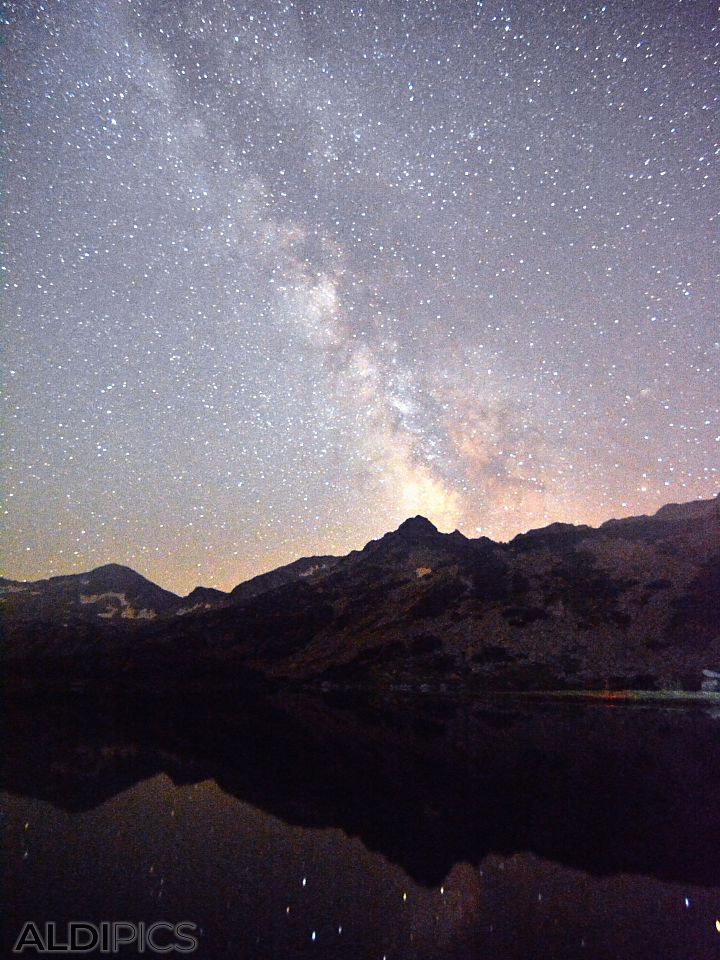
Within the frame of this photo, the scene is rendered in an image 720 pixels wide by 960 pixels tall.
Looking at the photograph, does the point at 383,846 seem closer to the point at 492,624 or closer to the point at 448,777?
the point at 448,777

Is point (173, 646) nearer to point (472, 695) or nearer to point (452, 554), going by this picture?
point (452, 554)

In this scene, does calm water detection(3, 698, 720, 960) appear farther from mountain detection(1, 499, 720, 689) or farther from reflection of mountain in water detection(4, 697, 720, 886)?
mountain detection(1, 499, 720, 689)

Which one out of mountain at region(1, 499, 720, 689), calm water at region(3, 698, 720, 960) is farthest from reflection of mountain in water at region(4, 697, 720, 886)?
mountain at region(1, 499, 720, 689)

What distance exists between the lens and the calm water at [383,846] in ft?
36.3

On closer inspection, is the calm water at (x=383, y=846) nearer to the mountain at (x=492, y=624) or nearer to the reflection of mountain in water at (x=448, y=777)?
the reflection of mountain in water at (x=448, y=777)

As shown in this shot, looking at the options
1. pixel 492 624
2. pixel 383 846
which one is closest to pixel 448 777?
pixel 383 846

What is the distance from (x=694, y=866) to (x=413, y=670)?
91.7 m

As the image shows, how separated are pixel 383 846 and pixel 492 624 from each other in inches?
3939

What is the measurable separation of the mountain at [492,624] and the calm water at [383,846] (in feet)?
196

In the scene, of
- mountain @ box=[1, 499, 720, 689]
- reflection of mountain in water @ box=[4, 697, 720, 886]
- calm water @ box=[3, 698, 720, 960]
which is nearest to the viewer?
calm water @ box=[3, 698, 720, 960]

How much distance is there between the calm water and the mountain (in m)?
59.9

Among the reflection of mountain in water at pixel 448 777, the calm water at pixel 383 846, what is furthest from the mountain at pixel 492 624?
the calm water at pixel 383 846

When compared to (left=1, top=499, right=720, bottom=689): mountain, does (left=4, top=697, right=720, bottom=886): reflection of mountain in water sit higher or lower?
lower

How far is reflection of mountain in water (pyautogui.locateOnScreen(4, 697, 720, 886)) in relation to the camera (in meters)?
15.7
